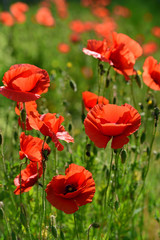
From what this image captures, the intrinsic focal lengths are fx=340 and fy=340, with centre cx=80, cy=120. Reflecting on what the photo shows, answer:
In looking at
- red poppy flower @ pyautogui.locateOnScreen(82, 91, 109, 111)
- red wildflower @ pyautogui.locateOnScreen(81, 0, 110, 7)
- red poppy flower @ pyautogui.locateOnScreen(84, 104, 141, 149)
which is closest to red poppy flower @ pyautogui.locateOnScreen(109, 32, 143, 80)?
red poppy flower @ pyautogui.locateOnScreen(82, 91, 109, 111)

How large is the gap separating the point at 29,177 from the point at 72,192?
211 millimetres

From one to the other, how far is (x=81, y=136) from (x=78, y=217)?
620 millimetres

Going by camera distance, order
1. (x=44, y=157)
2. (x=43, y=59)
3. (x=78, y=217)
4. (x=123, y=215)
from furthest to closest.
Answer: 1. (x=43, y=59)
2. (x=123, y=215)
3. (x=78, y=217)
4. (x=44, y=157)

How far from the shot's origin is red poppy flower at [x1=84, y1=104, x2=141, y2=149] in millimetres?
1077

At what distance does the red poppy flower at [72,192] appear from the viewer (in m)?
1.05

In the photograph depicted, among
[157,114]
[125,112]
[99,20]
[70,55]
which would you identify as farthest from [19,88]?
[99,20]

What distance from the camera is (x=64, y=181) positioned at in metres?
1.11

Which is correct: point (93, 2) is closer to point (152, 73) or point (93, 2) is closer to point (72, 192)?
point (152, 73)

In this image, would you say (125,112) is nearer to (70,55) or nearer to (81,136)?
(81,136)

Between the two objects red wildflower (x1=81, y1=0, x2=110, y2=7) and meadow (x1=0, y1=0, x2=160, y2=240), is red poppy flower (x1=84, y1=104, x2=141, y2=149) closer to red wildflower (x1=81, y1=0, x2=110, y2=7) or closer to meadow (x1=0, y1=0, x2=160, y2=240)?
meadow (x1=0, y1=0, x2=160, y2=240)

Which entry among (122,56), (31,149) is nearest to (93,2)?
(122,56)

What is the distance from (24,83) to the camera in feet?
3.73

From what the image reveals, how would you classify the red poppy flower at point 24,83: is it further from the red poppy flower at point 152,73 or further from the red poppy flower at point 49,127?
the red poppy flower at point 152,73

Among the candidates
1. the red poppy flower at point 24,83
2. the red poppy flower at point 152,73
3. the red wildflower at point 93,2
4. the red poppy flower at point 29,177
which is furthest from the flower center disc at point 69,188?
the red wildflower at point 93,2
